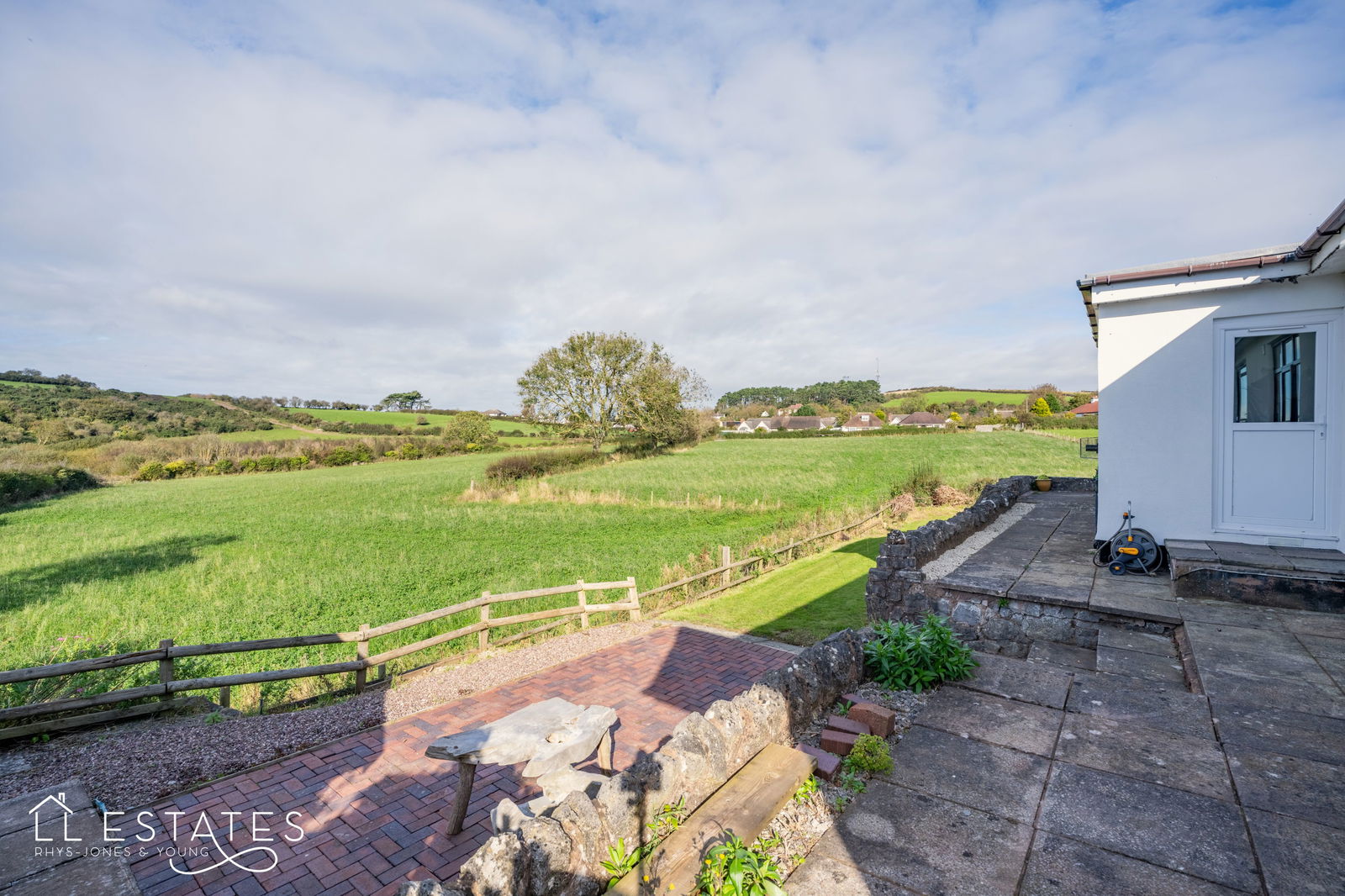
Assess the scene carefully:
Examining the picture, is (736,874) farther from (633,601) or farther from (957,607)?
(633,601)

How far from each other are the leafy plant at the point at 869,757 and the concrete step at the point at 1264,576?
4.36m

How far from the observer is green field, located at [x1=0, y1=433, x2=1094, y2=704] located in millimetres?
9891

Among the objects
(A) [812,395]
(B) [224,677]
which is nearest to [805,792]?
(B) [224,677]

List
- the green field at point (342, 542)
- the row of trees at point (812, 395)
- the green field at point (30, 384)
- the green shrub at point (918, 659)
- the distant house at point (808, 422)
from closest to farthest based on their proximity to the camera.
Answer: the green shrub at point (918, 659)
the green field at point (342, 542)
the green field at point (30, 384)
the distant house at point (808, 422)
the row of trees at point (812, 395)

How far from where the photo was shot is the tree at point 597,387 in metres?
44.2

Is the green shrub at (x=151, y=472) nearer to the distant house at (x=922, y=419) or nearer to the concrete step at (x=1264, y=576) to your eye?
the concrete step at (x=1264, y=576)

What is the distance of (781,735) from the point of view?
3.41 m

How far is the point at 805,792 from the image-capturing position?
2.90 meters

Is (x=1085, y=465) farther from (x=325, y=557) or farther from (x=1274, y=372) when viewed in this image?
(x=325, y=557)

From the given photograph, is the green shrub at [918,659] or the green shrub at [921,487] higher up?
the green shrub at [918,659]

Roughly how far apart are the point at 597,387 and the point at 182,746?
40192 millimetres

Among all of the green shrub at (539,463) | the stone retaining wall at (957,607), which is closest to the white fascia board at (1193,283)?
the stone retaining wall at (957,607)

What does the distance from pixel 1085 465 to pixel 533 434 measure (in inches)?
1968

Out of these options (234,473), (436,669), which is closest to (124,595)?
(436,669)
